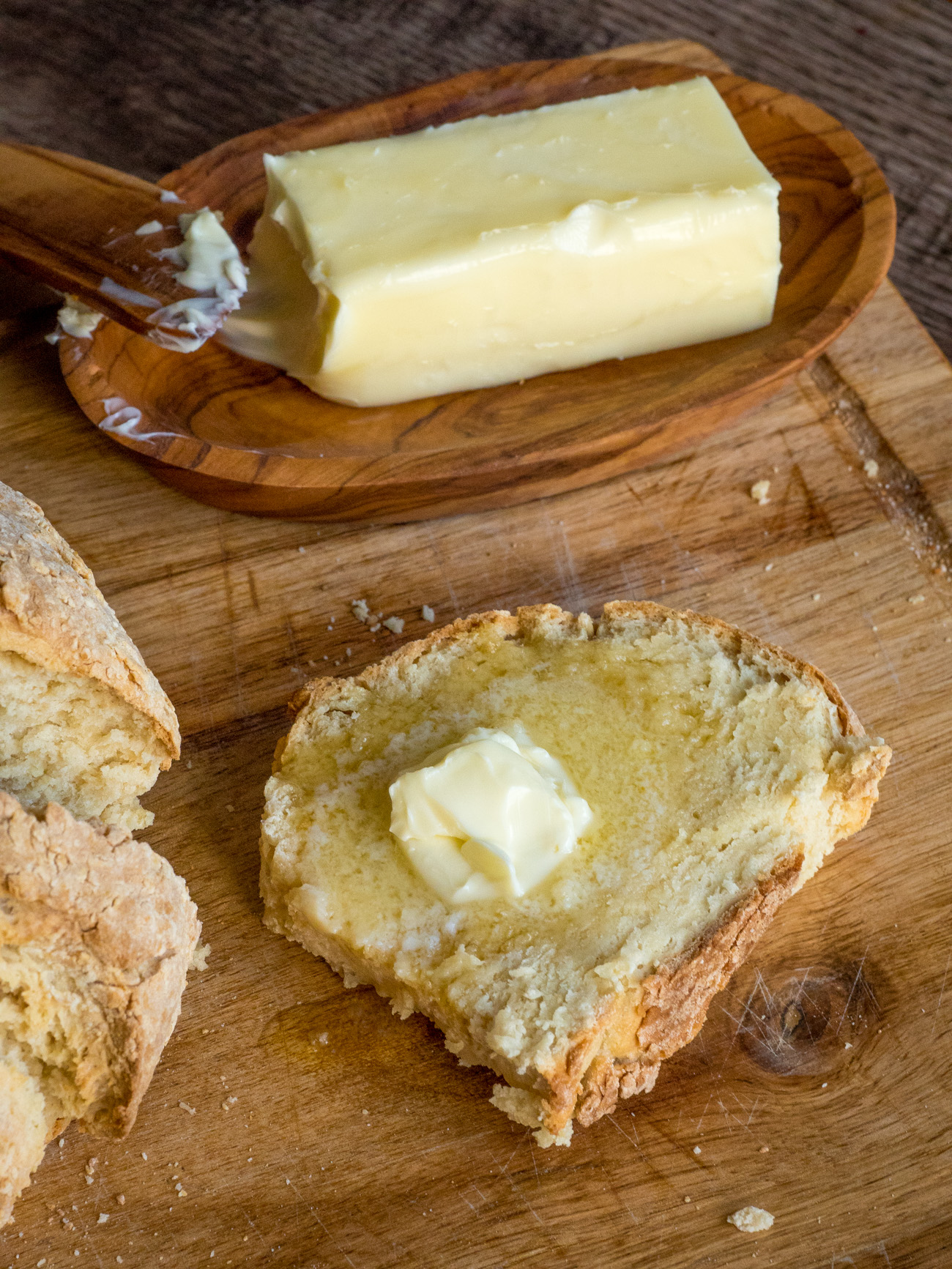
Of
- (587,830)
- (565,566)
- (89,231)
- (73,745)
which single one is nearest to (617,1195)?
(587,830)

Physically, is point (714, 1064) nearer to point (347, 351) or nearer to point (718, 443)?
point (718, 443)

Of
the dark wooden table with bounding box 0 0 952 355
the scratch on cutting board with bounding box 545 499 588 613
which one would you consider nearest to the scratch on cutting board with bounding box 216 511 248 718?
the scratch on cutting board with bounding box 545 499 588 613

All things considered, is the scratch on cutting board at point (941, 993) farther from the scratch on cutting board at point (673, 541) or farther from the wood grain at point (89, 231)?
the wood grain at point (89, 231)

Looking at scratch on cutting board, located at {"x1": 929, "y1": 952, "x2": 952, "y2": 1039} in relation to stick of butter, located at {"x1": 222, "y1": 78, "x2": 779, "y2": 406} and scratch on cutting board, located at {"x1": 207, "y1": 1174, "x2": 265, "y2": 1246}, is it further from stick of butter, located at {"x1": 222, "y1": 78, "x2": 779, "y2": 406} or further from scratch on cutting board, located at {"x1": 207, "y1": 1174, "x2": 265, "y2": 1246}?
stick of butter, located at {"x1": 222, "y1": 78, "x2": 779, "y2": 406}

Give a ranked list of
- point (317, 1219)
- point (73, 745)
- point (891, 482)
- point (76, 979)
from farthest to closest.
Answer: point (891, 482) → point (73, 745) → point (317, 1219) → point (76, 979)

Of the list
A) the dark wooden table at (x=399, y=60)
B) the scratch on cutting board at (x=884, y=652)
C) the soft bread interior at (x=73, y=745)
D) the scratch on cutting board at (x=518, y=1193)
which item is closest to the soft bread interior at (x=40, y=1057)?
the soft bread interior at (x=73, y=745)

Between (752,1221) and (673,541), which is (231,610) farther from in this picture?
(752,1221)
